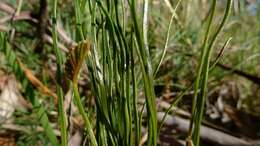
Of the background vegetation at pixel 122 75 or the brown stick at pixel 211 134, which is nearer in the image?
the background vegetation at pixel 122 75

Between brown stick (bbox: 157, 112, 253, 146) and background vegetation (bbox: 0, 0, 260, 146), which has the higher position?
background vegetation (bbox: 0, 0, 260, 146)

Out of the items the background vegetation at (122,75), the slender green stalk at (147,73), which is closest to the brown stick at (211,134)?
the background vegetation at (122,75)

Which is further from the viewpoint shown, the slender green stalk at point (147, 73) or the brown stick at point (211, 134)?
the brown stick at point (211, 134)

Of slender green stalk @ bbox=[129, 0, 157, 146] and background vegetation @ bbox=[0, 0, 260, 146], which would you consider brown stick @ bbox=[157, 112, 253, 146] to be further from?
slender green stalk @ bbox=[129, 0, 157, 146]

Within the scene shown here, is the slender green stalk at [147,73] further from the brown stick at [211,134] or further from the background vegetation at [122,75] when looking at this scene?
the brown stick at [211,134]

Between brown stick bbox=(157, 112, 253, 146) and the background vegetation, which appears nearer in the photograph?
the background vegetation

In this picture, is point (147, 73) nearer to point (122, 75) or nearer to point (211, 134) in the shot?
point (122, 75)

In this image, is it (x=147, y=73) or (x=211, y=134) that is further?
(x=211, y=134)

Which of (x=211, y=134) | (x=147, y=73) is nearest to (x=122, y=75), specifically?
(x=147, y=73)

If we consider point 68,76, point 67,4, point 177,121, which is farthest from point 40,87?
point 68,76

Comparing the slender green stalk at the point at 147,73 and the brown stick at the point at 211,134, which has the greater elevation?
the slender green stalk at the point at 147,73

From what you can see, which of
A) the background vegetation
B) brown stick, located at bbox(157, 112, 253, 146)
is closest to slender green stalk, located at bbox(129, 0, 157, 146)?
the background vegetation
